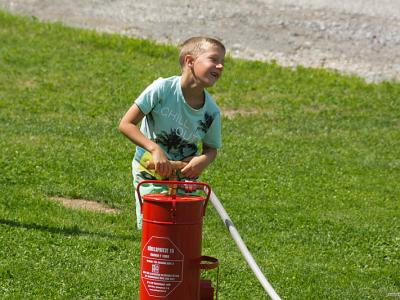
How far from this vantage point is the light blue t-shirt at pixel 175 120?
17.9ft

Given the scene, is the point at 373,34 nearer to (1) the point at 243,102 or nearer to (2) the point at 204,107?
(1) the point at 243,102

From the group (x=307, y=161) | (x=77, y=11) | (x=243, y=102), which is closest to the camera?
(x=307, y=161)

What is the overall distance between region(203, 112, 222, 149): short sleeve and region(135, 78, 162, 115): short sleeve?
366mm

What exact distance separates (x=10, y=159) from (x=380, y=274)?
13.4 ft


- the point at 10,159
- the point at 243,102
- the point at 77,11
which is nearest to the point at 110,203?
the point at 10,159

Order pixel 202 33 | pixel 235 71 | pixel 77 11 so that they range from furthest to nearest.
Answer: pixel 77 11 → pixel 202 33 → pixel 235 71

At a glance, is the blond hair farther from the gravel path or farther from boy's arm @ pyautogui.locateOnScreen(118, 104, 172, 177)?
the gravel path

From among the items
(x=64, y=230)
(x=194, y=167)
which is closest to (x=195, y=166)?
(x=194, y=167)

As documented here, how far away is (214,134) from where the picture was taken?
559cm

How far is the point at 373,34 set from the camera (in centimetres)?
1507

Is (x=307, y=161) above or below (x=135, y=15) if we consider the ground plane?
below

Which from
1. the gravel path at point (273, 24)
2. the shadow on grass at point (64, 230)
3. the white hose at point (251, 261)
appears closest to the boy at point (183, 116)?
the white hose at point (251, 261)

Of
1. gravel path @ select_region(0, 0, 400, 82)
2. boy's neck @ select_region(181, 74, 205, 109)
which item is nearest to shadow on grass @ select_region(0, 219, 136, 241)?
boy's neck @ select_region(181, 74, 205, 109)

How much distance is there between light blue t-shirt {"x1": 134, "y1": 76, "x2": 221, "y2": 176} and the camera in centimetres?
545
